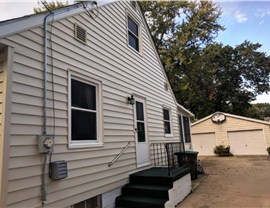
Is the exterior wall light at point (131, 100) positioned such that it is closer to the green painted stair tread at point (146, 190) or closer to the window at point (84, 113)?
the window at point (84, 113)

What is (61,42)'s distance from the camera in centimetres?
423

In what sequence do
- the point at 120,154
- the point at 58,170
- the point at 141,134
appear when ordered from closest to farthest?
the point at 58,170, the point at 120,154, the point at 141,134

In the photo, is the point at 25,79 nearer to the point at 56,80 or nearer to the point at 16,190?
the point at 56,80

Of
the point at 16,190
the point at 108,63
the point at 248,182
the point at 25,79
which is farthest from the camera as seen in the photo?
the point at 248,182

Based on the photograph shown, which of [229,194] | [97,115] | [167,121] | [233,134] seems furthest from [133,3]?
[233,134]

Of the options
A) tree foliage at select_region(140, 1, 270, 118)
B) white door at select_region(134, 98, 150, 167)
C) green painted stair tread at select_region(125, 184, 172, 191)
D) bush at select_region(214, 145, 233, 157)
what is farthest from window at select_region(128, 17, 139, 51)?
bush at select_region(214, 145, 233, 157)

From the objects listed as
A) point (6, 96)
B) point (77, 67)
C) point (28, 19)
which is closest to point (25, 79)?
point (6, 96)

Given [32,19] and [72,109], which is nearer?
[32,19]

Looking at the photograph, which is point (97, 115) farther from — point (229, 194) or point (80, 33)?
point (229, 194)

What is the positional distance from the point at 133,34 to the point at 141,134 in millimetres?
3230

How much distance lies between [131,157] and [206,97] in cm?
2125

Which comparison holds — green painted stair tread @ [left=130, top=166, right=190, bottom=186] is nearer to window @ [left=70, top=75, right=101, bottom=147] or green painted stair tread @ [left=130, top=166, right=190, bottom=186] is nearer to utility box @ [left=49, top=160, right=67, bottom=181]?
window @ [left=70, top=75, right=101, bottom=147]

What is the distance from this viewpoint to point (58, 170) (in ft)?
11.8

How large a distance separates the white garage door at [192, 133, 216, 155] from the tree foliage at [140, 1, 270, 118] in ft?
14.8
